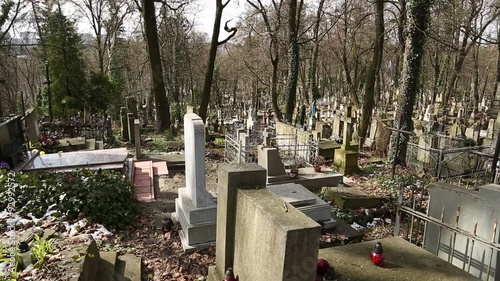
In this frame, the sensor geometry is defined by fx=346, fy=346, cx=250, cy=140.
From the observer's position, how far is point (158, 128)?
17031 millimetres

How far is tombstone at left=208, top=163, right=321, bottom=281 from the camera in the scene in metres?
2.48

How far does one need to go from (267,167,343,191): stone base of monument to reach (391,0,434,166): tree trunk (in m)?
2.27

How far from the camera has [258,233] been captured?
288 cm

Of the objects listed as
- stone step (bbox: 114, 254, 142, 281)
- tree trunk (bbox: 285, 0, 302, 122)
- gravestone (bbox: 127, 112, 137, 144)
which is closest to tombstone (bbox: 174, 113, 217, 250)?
stone step (bbox: 114, 254, 142, 281)

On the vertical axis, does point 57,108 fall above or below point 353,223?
above

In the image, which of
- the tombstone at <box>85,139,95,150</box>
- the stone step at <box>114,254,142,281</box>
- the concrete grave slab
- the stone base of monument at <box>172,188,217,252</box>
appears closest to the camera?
the stone step at <box>114,254,142,281</box>

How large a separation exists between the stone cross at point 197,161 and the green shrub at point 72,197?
1504mm

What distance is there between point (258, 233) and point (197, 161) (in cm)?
301

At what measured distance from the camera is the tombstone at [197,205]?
561cm

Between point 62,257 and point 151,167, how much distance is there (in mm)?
6765

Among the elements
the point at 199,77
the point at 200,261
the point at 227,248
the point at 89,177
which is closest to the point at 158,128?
the point at 89,177

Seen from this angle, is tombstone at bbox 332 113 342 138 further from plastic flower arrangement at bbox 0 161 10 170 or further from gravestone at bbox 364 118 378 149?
plastic flower arrangement at bbox 0 161 10 170

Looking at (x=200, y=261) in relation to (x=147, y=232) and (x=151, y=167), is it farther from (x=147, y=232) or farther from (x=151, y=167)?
(x=151, y=167)

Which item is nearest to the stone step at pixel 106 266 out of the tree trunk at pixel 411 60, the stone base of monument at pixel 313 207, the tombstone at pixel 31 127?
the stone base of monument at pixel 313 207
